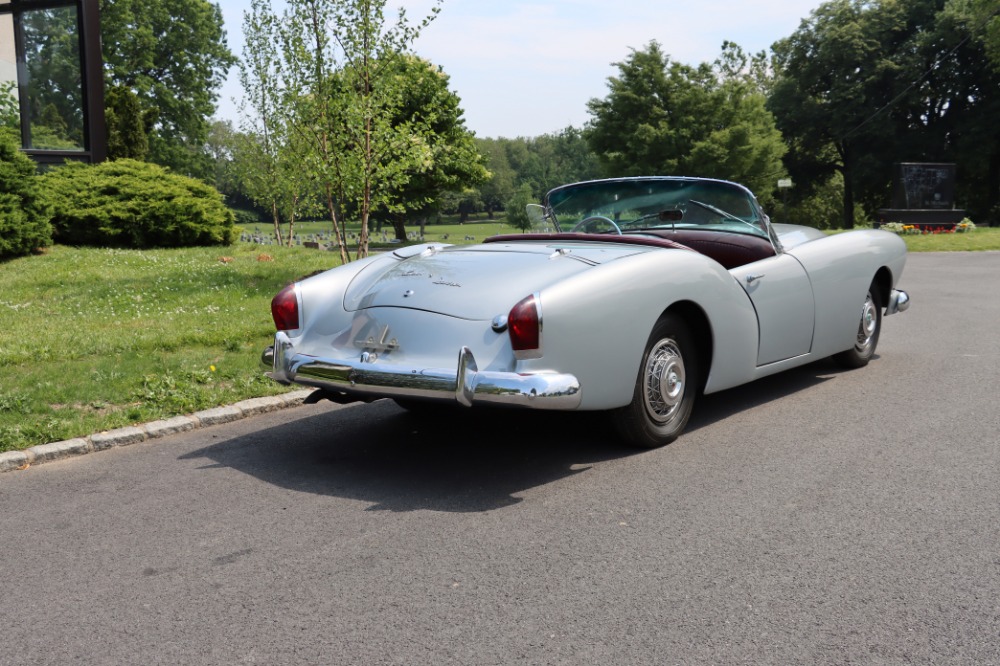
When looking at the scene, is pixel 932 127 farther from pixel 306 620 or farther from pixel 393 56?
pixel 306 620

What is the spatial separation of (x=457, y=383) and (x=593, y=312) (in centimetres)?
71

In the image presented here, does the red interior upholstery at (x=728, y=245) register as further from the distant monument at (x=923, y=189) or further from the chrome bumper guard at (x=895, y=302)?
the distant monument at (x=923, y=189)

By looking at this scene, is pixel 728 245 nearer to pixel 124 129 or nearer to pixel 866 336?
pixel 866 336

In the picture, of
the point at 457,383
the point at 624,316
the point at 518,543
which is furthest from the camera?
the point at 624,316

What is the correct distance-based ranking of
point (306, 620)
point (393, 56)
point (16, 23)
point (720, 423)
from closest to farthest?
1. point (306, 620)
2. point (720, 423)
3. point (393, 56)
4. point (16, 23)

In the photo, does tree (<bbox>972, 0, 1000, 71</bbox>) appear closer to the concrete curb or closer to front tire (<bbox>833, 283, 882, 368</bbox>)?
front tire (<bbox>833, 283, 882, 368</bbox>)

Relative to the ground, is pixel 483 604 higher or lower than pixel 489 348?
lower

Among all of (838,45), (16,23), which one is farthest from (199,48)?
(838,45)

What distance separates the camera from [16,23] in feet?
57.4

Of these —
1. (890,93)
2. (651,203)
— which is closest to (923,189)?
(890,93)

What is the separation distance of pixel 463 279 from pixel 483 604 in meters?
1.96

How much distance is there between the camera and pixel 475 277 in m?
4.61

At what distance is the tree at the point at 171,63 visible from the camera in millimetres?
42188

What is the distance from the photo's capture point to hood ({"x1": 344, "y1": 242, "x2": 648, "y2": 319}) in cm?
438
